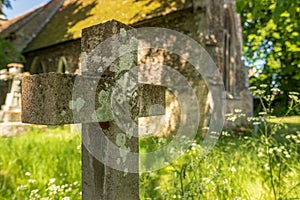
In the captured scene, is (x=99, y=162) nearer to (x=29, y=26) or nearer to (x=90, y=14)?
(x=90, y=14)

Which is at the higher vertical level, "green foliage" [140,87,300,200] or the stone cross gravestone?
the stone cross gravestone

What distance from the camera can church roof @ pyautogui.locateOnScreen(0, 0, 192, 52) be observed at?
8.19 metres

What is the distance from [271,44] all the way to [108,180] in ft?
55.6

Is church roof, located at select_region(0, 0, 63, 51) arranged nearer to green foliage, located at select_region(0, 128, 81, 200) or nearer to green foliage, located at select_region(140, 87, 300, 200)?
green foliage, located at select_region(0, 128, 81, 200)

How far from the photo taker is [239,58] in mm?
9812

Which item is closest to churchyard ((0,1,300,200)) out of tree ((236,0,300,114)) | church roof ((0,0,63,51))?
church roof ((0,0,63,51))

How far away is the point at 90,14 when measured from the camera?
35.4 ft

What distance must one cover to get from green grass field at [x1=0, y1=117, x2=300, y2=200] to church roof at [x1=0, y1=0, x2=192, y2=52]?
16.5 ft

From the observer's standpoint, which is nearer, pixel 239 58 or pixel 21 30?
pixel 239 58

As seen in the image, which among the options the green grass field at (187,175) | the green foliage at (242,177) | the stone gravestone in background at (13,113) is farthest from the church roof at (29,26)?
the green foliage at (242,177)

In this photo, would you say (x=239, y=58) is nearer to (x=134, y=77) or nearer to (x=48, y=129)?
(x=48, y=129)

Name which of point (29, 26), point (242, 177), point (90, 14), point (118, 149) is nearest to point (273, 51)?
point (90, 14)

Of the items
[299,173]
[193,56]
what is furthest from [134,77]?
[193,56]

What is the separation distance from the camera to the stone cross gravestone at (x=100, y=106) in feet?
3.88
